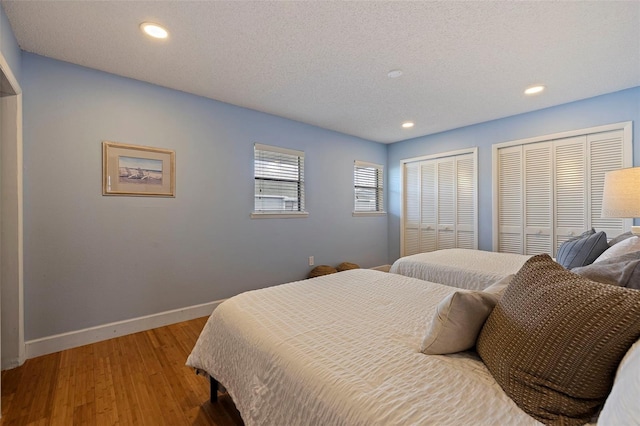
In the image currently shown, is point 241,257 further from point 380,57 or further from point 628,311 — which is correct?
point 628,311

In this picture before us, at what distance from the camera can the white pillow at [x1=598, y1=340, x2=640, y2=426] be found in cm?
52

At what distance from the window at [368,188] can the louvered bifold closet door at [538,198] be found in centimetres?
221

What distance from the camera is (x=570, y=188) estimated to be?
333 cm

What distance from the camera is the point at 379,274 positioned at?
2342mm

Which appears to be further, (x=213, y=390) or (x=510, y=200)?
(x=510, y=200)

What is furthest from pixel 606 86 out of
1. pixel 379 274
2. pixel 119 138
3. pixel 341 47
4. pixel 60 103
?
pixel 60 103

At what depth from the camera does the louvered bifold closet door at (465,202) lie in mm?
4117

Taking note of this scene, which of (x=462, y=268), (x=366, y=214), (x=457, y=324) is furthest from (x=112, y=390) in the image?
(x=366, y=214)

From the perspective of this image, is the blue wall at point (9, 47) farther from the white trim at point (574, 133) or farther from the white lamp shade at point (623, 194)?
the white trim at point (574, 133)

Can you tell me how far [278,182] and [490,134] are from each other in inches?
120

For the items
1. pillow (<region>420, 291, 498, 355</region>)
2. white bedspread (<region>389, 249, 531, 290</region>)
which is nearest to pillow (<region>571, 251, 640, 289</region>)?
pillow (<region>420, 291, 498, 355</region>)

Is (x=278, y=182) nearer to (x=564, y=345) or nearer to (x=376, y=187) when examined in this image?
(x=376, y=187)

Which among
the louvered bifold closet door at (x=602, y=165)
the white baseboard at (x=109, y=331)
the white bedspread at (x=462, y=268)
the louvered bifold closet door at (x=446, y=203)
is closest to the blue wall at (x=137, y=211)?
the white baseboard at (x=109, y=331)

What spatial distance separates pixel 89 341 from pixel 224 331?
6.13 feet
